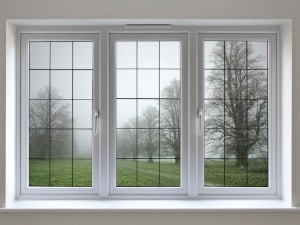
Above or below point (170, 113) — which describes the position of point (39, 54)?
above

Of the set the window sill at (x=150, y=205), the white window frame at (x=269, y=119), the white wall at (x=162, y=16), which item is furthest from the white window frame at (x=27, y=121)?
the white window frame at (x=269, y=119)

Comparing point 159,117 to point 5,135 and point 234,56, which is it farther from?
point 5,135

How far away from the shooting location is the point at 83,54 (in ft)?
12.9

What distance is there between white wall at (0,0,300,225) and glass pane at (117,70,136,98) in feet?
1.65

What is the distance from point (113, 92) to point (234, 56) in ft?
3.36

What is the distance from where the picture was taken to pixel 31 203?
3746 mm

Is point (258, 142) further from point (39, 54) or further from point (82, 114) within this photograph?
point (39, 54)

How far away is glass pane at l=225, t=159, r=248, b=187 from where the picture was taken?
13.0ft

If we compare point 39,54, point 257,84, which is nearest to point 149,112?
point 257,84

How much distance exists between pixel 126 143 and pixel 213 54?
3.31 ft

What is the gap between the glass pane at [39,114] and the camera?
12.9 ft

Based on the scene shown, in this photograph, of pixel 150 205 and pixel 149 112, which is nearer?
pixel 150 205

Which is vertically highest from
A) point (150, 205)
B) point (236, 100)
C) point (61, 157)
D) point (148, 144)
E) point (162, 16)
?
point (162, 16)
